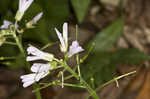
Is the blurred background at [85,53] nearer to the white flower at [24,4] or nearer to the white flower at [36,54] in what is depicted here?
the white flower at [24,4]

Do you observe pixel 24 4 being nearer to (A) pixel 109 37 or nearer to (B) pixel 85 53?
(B) pixel 85 53

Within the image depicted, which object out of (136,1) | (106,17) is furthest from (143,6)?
(106,17)

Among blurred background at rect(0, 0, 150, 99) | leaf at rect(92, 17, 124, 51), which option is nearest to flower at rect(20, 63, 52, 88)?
blurred background at rect(0, 0, 150, 99)

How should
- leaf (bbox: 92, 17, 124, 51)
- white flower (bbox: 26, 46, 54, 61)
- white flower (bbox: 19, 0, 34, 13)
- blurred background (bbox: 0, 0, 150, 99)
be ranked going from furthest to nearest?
leaf (bbox: 92, 17, 124, 51) → blurred background (bbox: 0, 0, 150, 99) → white flower (bbox: 19, 0, 34, 13) → white flower (bbox: 26, 46, 54, 61)

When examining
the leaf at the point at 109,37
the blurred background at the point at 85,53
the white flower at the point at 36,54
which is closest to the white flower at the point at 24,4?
the white flower at the point at 36,54

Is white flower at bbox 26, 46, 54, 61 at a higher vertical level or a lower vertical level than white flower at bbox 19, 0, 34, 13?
lower

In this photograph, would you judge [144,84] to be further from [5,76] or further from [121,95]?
[5,76]

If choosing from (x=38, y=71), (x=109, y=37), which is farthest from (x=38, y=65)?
(x=109, y=37)

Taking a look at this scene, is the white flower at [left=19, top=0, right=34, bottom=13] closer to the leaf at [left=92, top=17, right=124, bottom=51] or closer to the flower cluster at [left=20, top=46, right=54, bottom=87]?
the flower cluster at [left=20, top=46, right=54, bottom=87]
